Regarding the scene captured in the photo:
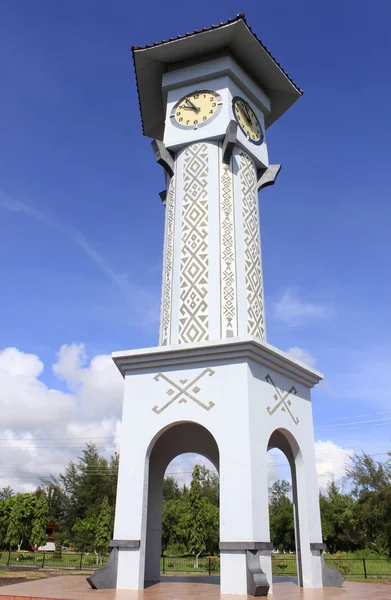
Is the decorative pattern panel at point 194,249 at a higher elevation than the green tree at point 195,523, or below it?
higher

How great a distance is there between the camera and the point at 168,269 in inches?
486

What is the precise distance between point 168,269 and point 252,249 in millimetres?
2129

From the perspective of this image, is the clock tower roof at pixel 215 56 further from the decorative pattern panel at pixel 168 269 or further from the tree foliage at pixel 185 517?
the tree foliage at pixel 185 517

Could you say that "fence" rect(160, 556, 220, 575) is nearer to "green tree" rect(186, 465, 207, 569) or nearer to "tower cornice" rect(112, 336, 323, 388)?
"green tree" rect(186, 465, 207, 569)

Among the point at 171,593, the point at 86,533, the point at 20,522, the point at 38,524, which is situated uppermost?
the point at 20,522

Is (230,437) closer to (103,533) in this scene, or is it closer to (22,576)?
(22,576)

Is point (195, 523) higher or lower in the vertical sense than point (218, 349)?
lower

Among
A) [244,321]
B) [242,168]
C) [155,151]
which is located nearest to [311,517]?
[244,321]

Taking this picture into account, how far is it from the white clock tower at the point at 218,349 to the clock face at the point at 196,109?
0.11ft

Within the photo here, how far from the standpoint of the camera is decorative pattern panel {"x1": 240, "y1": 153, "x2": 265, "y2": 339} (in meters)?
11.5

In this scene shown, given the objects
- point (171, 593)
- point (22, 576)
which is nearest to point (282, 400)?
point (171, 593)

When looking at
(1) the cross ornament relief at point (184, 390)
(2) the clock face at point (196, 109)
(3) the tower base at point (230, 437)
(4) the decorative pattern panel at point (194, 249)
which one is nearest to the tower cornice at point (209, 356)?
(3) the tower base at point (230, 437)

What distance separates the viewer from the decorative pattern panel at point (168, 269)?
456 inches

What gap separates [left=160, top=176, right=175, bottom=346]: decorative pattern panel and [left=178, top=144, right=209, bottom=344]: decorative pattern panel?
35cm
